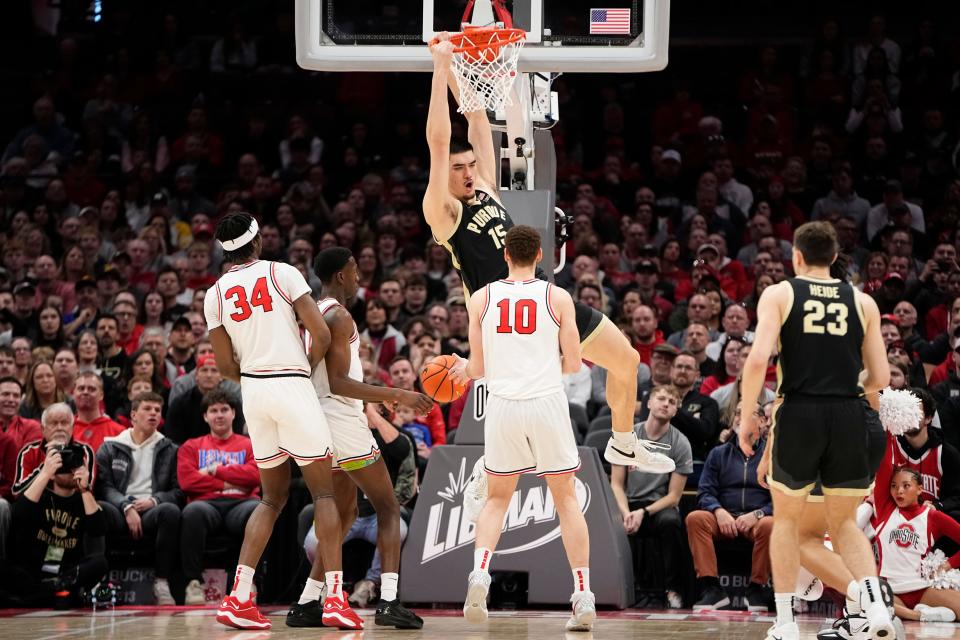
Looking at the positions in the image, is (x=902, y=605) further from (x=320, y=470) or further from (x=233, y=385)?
(x=233, y=385)

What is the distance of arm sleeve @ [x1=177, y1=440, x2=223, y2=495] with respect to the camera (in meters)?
10.3

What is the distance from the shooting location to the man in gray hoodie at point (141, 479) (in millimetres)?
10180

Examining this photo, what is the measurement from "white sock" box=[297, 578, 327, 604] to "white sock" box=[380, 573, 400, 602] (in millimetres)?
418

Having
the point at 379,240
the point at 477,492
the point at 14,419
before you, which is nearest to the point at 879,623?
the point at 477,492

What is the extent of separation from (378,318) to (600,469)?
4003mm

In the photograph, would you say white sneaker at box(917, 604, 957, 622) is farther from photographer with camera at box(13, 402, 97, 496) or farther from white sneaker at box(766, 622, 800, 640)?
photographer with camera at box(13, 402, 97, 496)

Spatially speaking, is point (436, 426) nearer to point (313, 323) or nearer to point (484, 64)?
point (313, 323)

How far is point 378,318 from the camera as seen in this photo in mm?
12492

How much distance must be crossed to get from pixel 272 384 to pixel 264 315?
0.40 meters

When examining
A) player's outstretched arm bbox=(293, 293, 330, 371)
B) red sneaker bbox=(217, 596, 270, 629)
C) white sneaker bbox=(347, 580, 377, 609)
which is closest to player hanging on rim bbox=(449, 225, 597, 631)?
player's outstretched arm bbox=(293, 293, 330, 371)

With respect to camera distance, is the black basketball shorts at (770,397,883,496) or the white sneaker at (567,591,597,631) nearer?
the black basketball shorts at (770,397,883,496)

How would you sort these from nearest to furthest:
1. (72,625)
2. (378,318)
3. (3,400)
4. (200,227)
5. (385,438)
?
(72,625) → (385,438) → (3,400) → (378,318) → (200,227)

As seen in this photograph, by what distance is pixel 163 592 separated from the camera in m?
10.0

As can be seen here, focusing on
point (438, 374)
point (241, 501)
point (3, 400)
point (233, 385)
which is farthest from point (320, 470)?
point (3, 400)
